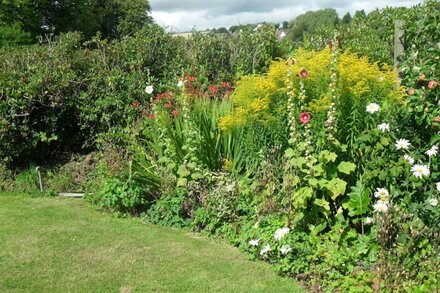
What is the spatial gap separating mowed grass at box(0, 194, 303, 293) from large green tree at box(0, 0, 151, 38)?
10449 millimetres

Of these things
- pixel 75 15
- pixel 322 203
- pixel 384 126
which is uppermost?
pixel 75 15

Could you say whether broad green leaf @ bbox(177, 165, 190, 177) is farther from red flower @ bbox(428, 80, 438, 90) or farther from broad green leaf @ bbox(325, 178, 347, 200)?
red flower @ bbox(428, 80, 438, 90)

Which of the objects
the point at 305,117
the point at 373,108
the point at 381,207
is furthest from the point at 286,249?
the point at 373,108

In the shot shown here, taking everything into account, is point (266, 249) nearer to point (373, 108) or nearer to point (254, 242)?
point (254, 242)

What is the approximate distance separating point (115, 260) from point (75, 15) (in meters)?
20.9

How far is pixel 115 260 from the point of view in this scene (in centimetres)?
451

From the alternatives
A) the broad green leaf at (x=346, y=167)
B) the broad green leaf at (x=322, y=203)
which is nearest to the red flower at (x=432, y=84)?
the broad green leaf at (x=346, y=167)

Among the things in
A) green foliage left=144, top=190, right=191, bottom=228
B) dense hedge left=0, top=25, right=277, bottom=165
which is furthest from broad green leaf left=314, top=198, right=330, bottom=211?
dense hedge left=0, top=25, right=277, bottom=165

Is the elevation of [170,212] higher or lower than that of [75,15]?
lower

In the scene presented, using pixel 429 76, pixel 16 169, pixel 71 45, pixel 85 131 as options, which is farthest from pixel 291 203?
pixel 71 45

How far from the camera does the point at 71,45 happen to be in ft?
27.1

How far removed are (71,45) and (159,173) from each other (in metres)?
3.56

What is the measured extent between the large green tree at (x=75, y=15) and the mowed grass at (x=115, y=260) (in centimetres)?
1045

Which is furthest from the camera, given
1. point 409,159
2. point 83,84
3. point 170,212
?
point 83,84
